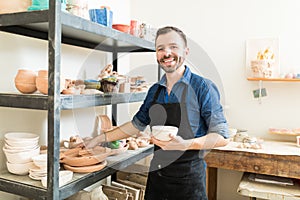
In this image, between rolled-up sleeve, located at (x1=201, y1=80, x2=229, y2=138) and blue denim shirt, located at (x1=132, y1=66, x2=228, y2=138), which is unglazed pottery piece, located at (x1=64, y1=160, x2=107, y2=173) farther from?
rolled-up sleeve, located at (x1=201, y1=80, x2=229, y2=138)

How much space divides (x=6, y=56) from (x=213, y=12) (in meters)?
1.77

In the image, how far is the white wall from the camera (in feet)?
7.54

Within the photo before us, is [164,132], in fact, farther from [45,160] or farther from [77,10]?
[77,10]

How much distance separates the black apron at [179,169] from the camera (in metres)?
1.39

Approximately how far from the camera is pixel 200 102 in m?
1.36

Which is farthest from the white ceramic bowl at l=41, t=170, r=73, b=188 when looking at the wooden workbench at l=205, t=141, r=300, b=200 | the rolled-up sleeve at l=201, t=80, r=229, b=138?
the wooden workbench at l=205, t=141, r=300, b=200

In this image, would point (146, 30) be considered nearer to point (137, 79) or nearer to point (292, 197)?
point (137, 79)

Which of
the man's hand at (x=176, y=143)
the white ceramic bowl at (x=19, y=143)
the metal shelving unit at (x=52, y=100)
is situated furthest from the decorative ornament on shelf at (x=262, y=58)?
the white ceramic bowl at (x=19, y=143)

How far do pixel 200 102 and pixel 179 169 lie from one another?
0.35 metres

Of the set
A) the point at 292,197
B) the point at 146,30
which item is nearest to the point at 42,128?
the point at 146,30

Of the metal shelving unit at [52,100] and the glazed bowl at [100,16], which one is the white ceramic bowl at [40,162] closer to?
the metal shelving unit at [52,100]

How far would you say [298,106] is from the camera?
2277 millimetres

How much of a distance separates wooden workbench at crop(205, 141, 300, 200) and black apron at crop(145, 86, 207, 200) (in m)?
0.66

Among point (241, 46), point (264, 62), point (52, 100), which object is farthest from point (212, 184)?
point (52, 100)
